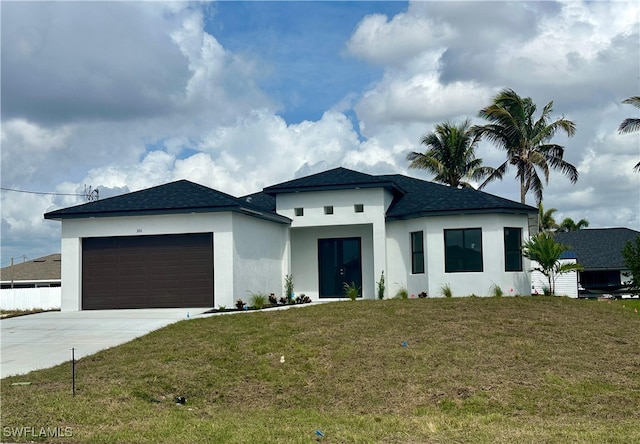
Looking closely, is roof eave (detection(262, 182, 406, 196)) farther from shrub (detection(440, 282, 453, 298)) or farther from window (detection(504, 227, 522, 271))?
window (detection(504, 227, 522, 271))

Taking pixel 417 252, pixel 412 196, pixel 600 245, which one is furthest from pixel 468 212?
pixel 600 245

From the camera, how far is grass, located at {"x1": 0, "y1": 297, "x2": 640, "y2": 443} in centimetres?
966

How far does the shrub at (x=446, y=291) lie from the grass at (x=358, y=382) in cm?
523

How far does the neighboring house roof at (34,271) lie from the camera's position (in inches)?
1848

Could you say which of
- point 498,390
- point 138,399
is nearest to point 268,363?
point 138,399

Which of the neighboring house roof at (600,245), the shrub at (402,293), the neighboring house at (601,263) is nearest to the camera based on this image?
the shrub at (402,293)

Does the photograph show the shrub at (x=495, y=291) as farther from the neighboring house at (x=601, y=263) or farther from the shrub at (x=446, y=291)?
the neighboring house at (x=601, y=263)

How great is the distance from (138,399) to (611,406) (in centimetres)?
776

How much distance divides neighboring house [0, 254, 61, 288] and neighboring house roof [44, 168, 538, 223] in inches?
973

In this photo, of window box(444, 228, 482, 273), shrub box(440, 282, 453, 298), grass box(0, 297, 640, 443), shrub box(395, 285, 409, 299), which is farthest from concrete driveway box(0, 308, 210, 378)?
window box(444, 228, 482, 273)

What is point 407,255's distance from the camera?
25.8 m

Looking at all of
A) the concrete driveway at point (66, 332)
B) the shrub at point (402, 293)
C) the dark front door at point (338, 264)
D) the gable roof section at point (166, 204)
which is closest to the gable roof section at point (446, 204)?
the dark front door at point (338, 264)

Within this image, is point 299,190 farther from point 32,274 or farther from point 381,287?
point 32,274

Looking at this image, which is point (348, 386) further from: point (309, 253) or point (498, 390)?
point (309, 253)
